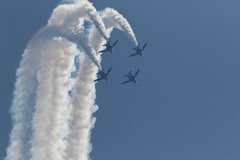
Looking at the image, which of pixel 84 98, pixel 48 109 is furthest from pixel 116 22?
pixel 48 109

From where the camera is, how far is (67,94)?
110125 millimetres

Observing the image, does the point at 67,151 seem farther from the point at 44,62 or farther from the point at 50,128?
the point at 44,62

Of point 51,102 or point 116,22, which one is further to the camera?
point 116,22

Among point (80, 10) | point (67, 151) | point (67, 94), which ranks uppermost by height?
point (80, 10)

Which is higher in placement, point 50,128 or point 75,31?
point 75,31

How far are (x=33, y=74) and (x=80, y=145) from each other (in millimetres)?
18724

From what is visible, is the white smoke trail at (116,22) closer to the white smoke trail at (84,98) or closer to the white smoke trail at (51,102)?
the white smoke trail at (84,98)

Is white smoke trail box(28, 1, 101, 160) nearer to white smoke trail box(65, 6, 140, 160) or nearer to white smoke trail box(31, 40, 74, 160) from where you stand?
white smoke trail box(31, 40, 74, 160)

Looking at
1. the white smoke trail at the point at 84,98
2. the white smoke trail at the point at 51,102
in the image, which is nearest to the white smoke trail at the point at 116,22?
the white smoke trail at the point at 84,98

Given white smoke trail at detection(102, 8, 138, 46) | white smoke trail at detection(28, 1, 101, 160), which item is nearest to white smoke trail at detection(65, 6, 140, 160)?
white smoke trail at detection(102, 8, 138, 46)

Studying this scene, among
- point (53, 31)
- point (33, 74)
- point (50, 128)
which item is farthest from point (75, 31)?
point (50, 128)

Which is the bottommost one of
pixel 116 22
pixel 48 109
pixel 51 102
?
pixel 48 109

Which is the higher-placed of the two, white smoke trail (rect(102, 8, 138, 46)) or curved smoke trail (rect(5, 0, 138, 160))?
white smoke trail (rect(102, 8, 138, 46))

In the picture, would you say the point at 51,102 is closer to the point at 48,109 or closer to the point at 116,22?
the point at 48,109
